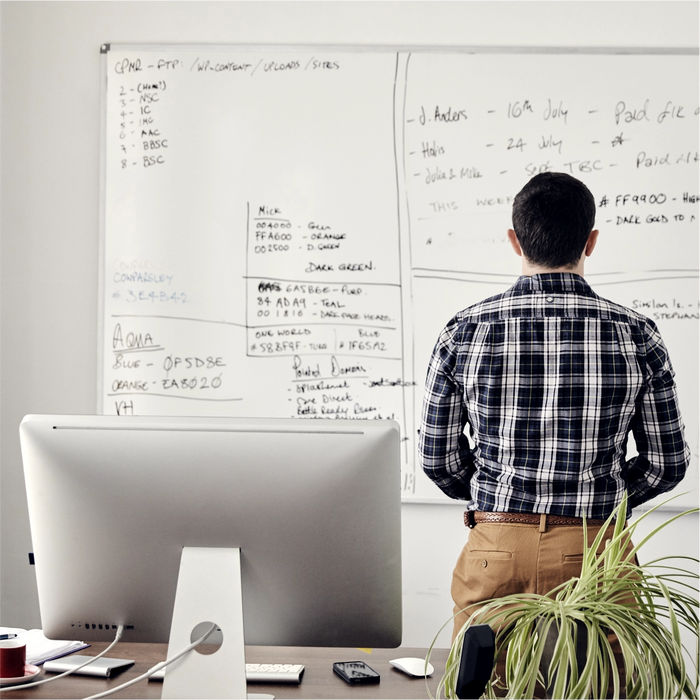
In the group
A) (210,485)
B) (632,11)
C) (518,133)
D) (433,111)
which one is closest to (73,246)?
(433,111)

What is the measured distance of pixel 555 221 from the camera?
4.66 ft

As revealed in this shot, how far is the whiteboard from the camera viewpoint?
7.76 feet

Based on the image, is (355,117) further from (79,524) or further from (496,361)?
(79,524)

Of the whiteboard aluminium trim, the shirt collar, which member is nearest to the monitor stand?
the shirt collar

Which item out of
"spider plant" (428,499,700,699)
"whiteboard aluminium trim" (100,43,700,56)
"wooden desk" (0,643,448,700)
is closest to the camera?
"spider plant" (428,499,700,699)

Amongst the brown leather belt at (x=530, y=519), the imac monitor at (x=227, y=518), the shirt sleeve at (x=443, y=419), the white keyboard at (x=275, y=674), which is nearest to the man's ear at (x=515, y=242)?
the shirt sleeve at (x=443, y=419)

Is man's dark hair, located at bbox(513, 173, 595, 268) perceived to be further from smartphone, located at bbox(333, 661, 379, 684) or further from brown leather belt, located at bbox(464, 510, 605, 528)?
smartphone, located at bbox(333, 661, 379, 684)

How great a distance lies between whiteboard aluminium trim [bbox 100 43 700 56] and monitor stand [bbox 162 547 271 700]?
1960 millimetres

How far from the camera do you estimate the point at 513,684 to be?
26.1 inches

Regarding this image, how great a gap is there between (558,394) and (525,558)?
33cm

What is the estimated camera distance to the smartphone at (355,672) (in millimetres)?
1153

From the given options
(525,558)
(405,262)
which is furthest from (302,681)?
(405,262)

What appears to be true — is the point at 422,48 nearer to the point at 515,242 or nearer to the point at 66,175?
the point at 515,242

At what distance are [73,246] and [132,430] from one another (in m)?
1.73
